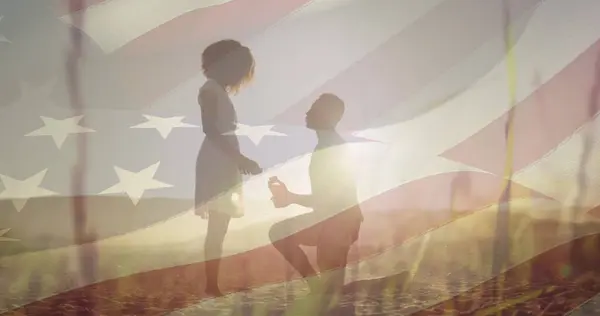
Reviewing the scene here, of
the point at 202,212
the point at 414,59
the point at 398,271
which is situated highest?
the point at 414,59

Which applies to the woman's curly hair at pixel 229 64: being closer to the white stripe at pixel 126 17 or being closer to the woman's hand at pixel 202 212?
the white stripe at pixel 126 17

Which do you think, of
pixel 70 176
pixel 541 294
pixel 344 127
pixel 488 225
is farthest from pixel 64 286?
pixel 541 294

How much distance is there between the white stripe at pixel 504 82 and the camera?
205 cm

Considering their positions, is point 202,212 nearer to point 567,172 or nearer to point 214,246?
point 214,246

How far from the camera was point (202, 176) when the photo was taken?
6.57 feet

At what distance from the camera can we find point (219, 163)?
2016 millimetres

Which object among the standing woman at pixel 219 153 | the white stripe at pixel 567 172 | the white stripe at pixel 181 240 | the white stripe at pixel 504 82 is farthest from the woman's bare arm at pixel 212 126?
the white stripe at pixel 567 172

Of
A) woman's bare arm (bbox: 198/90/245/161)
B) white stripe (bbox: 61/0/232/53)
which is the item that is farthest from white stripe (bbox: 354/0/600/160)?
white stripe (bbox: 61/0/232/53)

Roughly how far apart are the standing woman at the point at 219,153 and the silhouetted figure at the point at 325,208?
137 mm

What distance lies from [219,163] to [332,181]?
0.36 metres

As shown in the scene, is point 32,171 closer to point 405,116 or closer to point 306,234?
point 306,234

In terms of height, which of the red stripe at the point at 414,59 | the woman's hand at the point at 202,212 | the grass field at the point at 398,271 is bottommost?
the grass field at the point at 398,271

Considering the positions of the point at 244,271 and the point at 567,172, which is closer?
the point at 244,271
